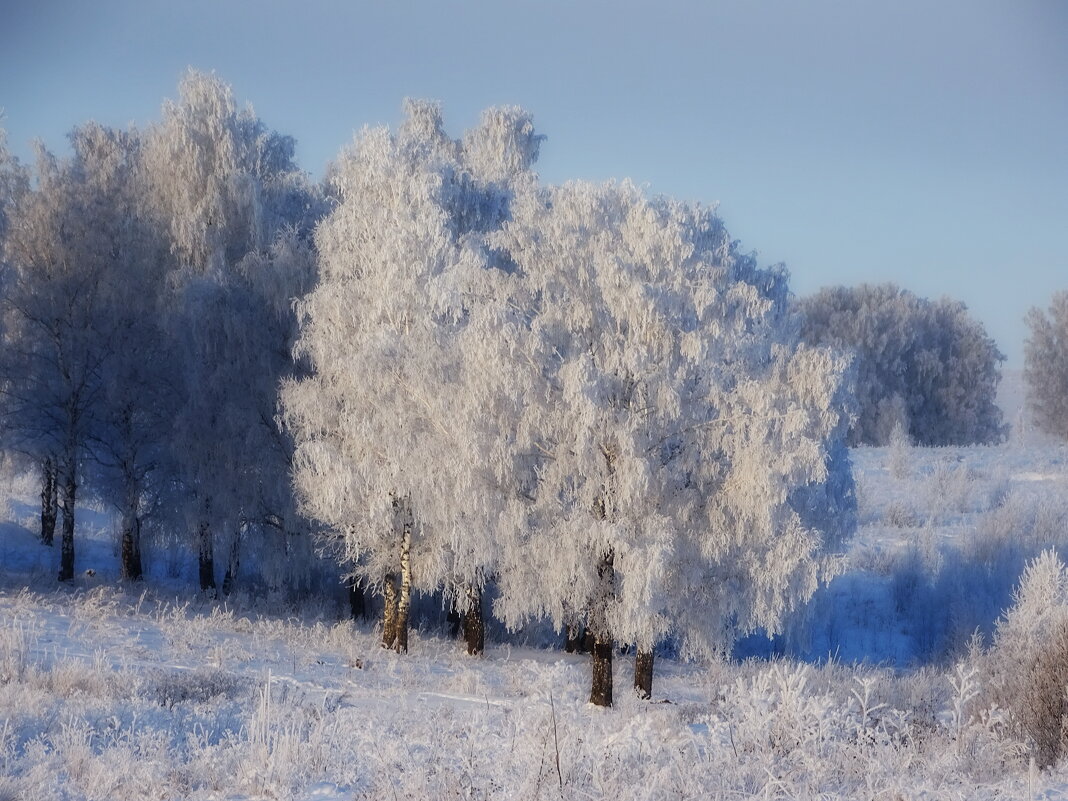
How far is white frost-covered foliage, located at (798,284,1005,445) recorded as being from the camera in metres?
52.0

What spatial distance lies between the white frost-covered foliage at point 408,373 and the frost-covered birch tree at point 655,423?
0.73 meters

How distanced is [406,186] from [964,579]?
16.8 metres

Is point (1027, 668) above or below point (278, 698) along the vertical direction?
above

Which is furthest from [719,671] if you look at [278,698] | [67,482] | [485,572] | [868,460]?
[868,460]

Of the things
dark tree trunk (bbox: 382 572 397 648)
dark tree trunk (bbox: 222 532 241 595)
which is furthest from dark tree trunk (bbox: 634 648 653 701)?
dark tree trunk (bbox: 222 532 241 595)

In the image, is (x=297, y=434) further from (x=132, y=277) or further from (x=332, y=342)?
(x=132, y=277)

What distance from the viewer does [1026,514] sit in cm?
2614

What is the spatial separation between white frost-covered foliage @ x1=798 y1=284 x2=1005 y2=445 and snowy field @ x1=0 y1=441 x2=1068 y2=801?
30346mm

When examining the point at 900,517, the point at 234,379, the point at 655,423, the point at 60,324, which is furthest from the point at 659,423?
the point at 900,517

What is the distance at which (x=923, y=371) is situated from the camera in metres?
53.0

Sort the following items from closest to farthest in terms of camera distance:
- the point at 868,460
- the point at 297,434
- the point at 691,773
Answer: the point at 691,773, the point at 297,434, the point at 868,460

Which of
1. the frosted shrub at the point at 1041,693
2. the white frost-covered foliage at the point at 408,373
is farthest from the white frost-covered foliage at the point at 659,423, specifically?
the frosted shrub at the point at 1041,693

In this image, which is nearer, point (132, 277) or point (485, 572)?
point (485, 572)

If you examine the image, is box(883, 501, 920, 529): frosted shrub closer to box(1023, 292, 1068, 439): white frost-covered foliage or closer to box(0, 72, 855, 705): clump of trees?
box(0, 72, 855, 705): clump of trees
